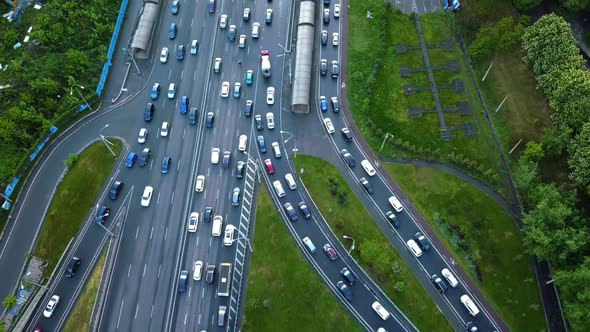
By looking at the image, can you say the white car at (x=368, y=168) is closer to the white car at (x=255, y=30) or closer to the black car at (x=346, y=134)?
the black car at (x=346, y=134)

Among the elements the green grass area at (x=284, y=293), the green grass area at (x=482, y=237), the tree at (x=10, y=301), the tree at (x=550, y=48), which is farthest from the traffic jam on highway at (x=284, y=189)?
the tree at (x=550, y=48)

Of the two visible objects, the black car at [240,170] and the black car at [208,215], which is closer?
the black car at [208,215]

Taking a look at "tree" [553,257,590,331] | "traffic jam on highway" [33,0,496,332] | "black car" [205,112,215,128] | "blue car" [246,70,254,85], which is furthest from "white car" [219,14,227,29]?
"tree" [553,257,590,331]

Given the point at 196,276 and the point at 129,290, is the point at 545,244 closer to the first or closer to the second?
the point at 196,276

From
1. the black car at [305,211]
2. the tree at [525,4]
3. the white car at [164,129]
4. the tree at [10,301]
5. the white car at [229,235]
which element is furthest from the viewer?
the tree at [525,4]

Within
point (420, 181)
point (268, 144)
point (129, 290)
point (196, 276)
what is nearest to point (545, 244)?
point (420, 181)
